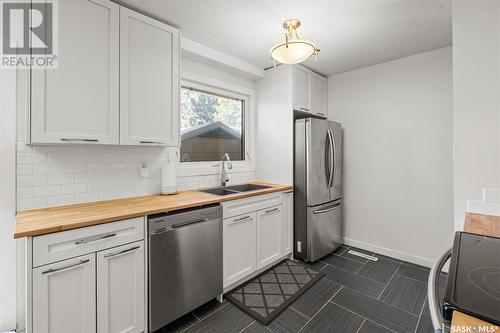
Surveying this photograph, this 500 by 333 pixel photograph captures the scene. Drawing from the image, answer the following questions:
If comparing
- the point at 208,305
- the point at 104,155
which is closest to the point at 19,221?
the point at 104,155

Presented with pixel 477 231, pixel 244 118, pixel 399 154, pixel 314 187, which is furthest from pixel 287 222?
pixel 477 231

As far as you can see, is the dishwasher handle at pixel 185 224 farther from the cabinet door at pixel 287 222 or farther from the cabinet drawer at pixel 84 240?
the cabinet door at pixel 287 222

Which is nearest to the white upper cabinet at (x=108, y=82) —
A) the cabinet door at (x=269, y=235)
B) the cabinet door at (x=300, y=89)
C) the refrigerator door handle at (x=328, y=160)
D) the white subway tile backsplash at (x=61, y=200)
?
the white subway tile backsplash at (x=61, y=200)

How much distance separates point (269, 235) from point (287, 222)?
1.17ft

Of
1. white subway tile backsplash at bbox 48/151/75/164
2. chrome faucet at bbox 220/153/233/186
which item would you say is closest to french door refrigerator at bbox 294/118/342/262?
chrome faucet at bbox 220/153/233/186

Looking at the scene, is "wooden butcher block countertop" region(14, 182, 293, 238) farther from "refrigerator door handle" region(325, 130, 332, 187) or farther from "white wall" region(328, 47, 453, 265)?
"white wall" region(328, 47, 453, 265)

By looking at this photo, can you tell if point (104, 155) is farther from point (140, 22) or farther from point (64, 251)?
point (140, 22)

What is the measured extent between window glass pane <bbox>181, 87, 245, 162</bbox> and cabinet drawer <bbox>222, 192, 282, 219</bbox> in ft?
2.74

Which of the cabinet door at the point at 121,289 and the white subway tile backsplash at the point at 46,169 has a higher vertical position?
the white subway tile backsplash at the point at 46,169

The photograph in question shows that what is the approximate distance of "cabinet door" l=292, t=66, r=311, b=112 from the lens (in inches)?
114

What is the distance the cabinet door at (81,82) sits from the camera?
1.48m

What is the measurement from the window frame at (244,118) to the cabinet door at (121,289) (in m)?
1.11

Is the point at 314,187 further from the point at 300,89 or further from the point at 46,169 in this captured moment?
the point at 46,169

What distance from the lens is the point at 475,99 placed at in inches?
57.1
